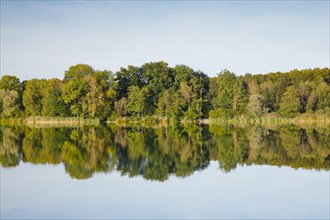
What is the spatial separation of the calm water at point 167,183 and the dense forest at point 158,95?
3809cm

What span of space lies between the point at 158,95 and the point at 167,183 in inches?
2162

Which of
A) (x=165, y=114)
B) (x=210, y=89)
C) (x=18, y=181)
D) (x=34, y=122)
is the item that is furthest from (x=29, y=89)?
(x=18, y=181)

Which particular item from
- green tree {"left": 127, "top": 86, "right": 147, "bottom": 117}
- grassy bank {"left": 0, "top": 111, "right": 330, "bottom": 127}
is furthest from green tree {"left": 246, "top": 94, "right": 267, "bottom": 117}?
green tree {"left": 127, "top": 86, "right": 147, "bottom": 117}

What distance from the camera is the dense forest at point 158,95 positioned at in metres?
61.4

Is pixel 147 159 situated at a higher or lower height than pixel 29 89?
lower

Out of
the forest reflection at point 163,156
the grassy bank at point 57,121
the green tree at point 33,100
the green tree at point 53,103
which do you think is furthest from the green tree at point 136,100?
the forest reflection at point 163,156

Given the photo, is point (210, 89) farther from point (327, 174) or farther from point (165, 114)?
point (327, 174)

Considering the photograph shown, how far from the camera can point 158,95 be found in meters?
69.1

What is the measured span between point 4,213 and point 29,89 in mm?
60626

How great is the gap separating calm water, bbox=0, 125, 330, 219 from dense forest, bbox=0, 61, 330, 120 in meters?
38.1

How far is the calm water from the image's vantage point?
1094 cm

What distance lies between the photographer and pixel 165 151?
23.1 m

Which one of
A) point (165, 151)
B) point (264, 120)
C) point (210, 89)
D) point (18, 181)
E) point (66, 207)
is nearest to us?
point (66, 207)

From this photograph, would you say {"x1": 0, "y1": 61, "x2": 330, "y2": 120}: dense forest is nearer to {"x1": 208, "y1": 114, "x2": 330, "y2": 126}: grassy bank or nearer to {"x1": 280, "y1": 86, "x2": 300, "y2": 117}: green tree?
{"x1": 280, "y1": 86, "x2": 300, "y2": 117}: green tree
